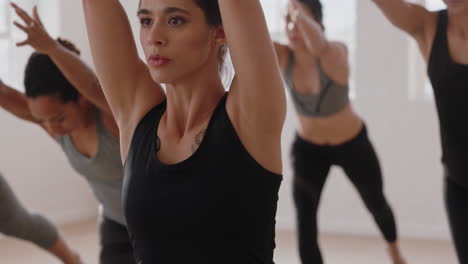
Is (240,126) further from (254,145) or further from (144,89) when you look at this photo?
(144,89)

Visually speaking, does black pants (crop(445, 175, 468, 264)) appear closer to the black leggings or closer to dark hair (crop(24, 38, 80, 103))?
the black leggings

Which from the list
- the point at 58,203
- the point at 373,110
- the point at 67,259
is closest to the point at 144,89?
the point at 67,259

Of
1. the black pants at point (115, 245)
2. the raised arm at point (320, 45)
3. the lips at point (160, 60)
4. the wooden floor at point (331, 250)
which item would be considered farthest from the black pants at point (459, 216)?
the wooden floor at point (331, 250)

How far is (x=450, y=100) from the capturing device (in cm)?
213

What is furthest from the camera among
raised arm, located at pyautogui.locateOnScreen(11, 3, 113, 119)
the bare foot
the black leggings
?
the bare foot

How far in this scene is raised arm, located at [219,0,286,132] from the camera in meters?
1.08

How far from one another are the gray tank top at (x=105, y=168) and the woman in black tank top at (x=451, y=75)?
3.18ft

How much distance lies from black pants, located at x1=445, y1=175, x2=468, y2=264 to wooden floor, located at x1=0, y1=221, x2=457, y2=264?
2.01 metres

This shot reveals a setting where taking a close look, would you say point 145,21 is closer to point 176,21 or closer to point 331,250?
point 176,21

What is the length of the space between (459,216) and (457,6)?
687mm

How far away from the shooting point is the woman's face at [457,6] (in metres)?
2.12

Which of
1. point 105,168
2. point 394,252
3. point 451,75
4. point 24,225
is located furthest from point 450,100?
point 24,225

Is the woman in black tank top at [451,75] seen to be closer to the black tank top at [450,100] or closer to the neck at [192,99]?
the black tank top at [450,100]

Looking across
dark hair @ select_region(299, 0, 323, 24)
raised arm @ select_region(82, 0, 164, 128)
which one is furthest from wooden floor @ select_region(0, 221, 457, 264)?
raised arm @ select_region(82, 0, 164, 128)
